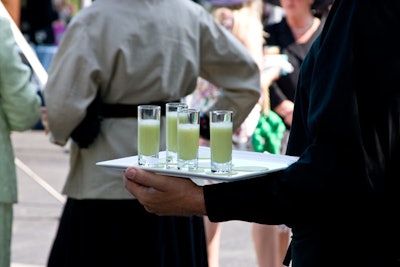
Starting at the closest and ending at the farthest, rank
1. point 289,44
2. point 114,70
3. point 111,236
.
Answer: point 114,70, point 111,236, point 289,44

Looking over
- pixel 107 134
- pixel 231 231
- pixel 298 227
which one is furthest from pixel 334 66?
pixel 231 231

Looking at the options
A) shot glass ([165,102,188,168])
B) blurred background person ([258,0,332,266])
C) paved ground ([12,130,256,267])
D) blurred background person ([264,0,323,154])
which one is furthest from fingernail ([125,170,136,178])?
paved ground ([12,130,256,267])

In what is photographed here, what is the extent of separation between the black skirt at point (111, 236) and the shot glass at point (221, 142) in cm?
193

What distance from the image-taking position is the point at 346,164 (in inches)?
85.9

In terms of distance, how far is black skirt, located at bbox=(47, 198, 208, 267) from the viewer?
4.42 meters

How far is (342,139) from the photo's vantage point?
217cm

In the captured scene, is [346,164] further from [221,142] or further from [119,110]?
[119,110]

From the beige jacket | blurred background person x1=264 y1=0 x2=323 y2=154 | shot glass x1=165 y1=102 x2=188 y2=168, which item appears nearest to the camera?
shot glass x1=165 y1=102 x2=188 y2=168

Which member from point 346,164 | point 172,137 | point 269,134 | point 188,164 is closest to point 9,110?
point 269,134

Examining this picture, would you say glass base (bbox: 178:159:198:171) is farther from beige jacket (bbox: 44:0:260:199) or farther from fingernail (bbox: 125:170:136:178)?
beige jacket (bbox: 44:0:260:199)

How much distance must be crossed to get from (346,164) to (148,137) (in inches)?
25.9

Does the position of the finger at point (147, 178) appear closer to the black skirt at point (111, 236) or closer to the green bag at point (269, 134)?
the black skirt at point (111, 236)

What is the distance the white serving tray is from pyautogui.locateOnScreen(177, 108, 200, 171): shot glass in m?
0.03

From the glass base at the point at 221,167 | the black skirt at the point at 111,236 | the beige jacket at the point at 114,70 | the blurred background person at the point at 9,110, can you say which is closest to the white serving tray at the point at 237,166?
the glass base at the point at 221,167
